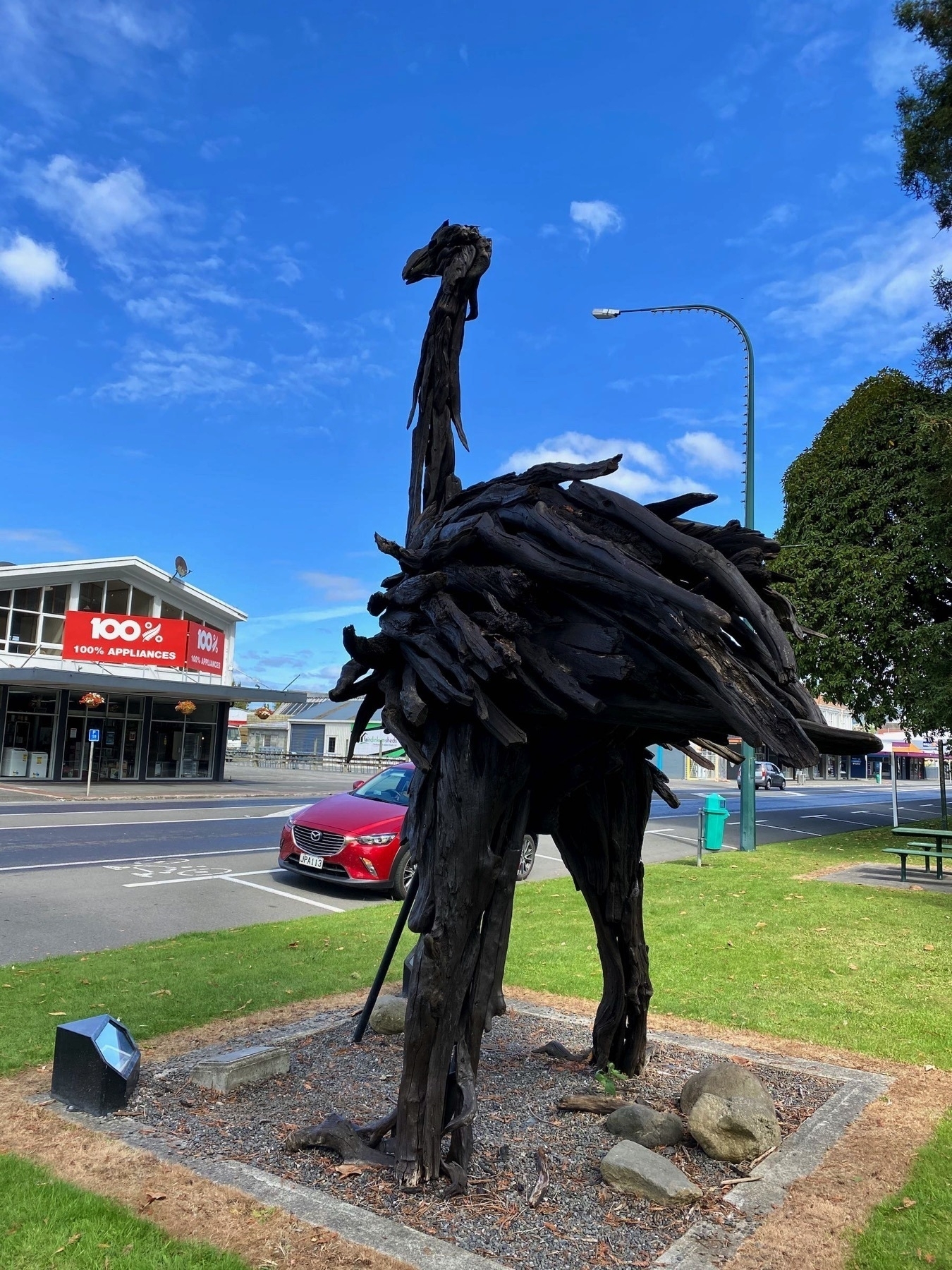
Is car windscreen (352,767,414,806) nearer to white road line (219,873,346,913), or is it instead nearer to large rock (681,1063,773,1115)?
white road line (219,873,346,913)

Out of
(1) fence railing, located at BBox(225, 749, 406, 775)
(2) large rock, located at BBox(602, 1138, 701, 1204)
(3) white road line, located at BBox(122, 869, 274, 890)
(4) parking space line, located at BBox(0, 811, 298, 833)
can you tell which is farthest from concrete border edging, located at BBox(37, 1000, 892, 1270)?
(1) fence railing, located at BBox(225, 749, 406, 775)

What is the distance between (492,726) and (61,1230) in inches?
93.6

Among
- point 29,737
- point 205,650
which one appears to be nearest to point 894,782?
point 205,650

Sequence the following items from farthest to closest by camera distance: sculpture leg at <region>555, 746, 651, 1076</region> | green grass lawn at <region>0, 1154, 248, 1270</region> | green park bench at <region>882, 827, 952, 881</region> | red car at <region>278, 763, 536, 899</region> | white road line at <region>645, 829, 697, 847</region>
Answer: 1. white road line at <region>645, 829, 697, 847</region>
2. green park bench at <region>882, 827, 952, 881</region>
3. red car at <region>278, 763, 536, 899</region>
4. sculpture leg at <region>555, 746, 651, 1076</region>
5. green grass lawn at <region>0, 1154, 248, 1270</region>

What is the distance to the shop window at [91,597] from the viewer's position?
105 ft

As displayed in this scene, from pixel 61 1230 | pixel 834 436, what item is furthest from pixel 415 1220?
pixel 834 436

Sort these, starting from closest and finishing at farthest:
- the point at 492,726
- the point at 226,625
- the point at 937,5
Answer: the point at 492,726, the point at 937,5, the point at 226,625

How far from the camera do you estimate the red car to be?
11305 mm

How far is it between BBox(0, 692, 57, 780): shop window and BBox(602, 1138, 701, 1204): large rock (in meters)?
29.3

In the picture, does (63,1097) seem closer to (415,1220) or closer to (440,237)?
(415,1220)

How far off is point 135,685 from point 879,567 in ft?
71.7

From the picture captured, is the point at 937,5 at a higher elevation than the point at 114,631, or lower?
higher

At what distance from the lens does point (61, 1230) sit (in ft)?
10.8

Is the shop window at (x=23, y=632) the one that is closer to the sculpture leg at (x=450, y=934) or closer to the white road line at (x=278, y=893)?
the white road line at (x=278, y=893)
